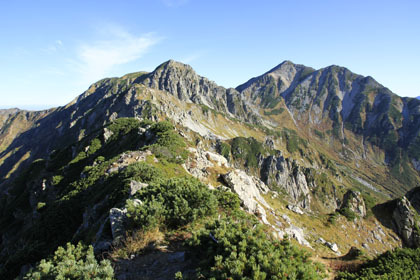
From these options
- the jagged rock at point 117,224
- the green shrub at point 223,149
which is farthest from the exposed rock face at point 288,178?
the jagged rock at point 117,224

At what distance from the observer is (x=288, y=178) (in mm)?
150250

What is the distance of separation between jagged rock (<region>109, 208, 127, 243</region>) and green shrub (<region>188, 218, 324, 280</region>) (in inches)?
158

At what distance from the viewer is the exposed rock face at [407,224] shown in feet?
163

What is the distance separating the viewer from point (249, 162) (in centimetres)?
16600

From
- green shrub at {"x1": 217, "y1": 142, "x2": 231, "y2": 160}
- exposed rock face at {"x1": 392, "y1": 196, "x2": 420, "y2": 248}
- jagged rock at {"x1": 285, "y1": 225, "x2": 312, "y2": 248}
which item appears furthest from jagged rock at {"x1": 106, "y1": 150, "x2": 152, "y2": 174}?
green shrub at {"x1": 217, "y1": 142, "x2": 231, "y2": 160}

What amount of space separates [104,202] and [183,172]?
34.4 ft

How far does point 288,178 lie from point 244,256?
506 ft

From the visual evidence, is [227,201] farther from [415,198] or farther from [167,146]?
[415,198]

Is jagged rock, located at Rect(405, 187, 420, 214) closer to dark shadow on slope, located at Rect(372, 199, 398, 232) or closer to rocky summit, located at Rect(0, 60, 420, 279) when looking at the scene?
rocky summit, located at Rect(0, 60, 420, 279)

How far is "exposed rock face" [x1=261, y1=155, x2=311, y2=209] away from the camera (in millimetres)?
144600

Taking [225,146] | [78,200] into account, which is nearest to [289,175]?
[225,146]

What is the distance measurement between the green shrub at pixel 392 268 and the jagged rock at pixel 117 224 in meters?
9.77

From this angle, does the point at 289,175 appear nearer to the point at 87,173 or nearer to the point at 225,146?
the point at 225,146

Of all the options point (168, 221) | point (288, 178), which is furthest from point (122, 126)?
point (288, 178)
